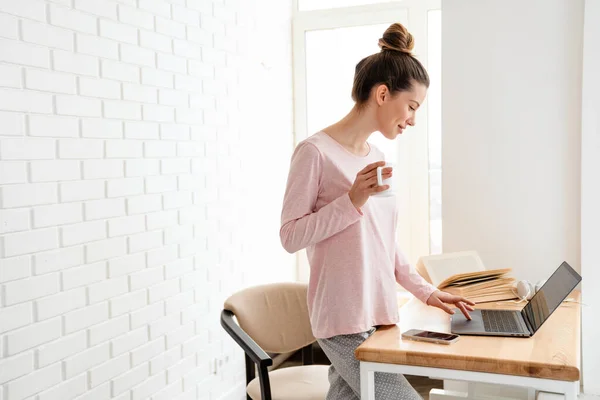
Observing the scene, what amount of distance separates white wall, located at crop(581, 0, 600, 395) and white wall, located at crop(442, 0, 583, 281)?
0.19ft

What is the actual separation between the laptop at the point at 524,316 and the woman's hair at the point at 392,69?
0.69 meters

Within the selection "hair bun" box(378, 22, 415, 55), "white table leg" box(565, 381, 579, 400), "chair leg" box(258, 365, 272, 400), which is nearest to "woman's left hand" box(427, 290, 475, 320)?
"white table leg" box(565, 381, 579, 400)

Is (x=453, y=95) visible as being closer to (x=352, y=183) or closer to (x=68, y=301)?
(x=352, y=183)

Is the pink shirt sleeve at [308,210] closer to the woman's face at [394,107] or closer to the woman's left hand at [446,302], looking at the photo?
the woman's face at [394,107]

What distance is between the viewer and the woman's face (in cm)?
170

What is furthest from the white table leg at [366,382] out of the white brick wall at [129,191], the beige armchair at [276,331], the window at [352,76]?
the window at [352,76]

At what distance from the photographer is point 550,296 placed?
6.01ft

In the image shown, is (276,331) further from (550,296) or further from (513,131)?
(513,131)

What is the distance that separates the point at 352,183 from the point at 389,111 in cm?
23

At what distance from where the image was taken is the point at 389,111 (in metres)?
1.70

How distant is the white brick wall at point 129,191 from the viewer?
2037mm

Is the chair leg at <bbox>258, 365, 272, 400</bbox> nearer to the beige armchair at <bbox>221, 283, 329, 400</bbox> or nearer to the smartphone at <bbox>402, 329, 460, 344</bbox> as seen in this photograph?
the beige armchair at <bbox>221, 283, 329, 400</bbox>

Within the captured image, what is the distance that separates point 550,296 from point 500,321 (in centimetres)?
16

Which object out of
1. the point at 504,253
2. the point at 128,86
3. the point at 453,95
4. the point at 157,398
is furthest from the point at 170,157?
the point at 504,253
